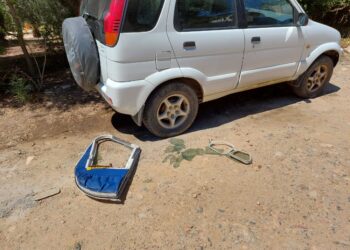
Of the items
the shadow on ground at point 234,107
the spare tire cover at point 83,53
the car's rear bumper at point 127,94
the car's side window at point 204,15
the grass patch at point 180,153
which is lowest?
the shadow on ground at point 234,107

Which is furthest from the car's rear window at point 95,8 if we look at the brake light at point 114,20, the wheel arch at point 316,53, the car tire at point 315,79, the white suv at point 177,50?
the car tire at point 315,79

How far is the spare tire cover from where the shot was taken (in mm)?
3106

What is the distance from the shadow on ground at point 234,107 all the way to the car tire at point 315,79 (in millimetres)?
172

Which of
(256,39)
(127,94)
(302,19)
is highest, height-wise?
(302,19)

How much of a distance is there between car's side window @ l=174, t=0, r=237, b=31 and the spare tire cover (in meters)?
0.96

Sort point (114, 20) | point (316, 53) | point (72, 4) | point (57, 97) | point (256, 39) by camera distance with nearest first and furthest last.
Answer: point (114, 20) → point (256, 39) → point (316, 53) → point (57, 97) → point (72, 4)

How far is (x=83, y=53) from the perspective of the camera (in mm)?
3098

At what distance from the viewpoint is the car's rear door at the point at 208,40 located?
10.00 ft

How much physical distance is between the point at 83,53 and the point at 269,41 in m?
2.28

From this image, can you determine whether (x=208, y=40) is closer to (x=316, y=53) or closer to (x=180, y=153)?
(x=180, y=153)

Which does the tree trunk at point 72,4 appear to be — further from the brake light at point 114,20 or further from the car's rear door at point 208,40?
the car's rear door at point 208,40

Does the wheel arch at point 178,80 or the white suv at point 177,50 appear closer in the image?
the white suv at point 177,50

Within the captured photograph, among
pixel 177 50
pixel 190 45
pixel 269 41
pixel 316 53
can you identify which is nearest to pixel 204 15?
pixel 190 45

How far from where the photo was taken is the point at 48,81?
5.40 metres
